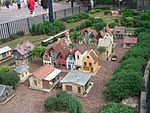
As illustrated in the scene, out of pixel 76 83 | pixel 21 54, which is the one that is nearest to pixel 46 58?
pixel 21 54

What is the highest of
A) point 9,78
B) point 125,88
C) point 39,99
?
point 9,78

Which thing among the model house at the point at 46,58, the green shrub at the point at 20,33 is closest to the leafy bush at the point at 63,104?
the model house at the point at 46,58

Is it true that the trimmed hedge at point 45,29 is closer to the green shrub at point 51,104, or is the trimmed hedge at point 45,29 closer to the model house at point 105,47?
the model house at point 105,47

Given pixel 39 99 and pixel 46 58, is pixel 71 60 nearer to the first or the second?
pixel 46 58

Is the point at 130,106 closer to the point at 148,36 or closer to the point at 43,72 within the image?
the point at 43,72

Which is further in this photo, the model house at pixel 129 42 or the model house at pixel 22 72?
the model house at pixel 129 42
